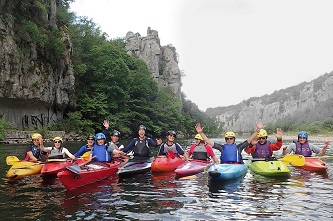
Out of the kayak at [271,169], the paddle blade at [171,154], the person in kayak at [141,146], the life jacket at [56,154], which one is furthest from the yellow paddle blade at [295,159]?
the life jacket at [56,154]

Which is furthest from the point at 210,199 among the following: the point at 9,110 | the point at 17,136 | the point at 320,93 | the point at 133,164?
the point at 320,93

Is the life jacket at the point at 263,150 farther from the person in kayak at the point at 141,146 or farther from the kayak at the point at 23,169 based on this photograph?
the kayak at the point at 23,169

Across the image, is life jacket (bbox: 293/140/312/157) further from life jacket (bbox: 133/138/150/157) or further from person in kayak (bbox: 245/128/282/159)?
life jacket (bbox: 133/138/150/157)

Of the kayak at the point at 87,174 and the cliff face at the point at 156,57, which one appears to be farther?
the cliff face at the point at 156,57

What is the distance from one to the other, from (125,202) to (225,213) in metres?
2.23

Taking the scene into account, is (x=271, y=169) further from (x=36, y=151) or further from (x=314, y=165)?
(x=36, y=151)

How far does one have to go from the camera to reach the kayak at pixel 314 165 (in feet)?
40.1

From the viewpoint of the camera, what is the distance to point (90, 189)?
8.73 meters

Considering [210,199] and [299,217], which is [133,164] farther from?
[299,217]

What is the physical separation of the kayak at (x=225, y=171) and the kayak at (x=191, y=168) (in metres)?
Answer: 1.36

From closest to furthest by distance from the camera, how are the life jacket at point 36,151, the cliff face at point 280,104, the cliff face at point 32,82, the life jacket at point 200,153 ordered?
the life jacket at point 36,151 < the life jacket at point 200,153 < the cliff face at point 32,82 < the cliff face at point 280,104

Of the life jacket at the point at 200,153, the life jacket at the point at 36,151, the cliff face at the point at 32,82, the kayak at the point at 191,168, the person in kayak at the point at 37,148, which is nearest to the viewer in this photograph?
the kayak at the point at 191,168

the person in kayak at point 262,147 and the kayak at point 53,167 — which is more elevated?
the person in kayak at point 262,147

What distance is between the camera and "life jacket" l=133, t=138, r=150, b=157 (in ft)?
40.3
